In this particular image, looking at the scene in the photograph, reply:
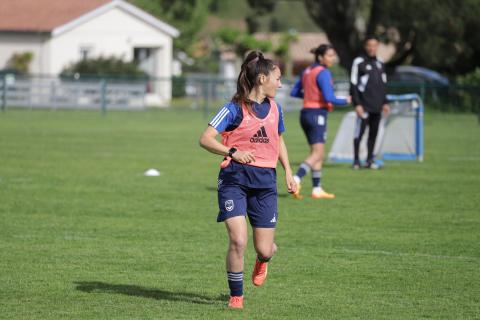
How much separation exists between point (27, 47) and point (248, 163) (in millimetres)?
44831

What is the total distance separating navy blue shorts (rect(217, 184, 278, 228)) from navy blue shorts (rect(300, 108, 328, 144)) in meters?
6.82

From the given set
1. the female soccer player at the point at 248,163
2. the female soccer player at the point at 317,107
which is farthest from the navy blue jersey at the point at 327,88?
the female soccer player at the point at 248,163

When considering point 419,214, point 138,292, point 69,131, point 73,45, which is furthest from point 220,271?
point 73,45

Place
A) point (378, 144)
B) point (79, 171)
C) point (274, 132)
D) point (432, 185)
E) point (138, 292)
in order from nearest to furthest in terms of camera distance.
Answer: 1. point (274, 132)
2. point (138, 292)
3. point (432, 185)
4. point (79, 171)
5. point (378, 144)

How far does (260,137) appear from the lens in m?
7.34

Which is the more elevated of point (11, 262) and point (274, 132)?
point (274, 132)

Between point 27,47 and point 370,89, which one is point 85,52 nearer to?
point 27,47

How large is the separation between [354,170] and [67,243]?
8.99 metres

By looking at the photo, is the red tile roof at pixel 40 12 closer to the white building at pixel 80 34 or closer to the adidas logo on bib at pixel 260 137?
the white building at pixel 80 34

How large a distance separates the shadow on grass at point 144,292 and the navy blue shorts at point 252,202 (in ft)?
2.31

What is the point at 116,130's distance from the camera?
97.6ft

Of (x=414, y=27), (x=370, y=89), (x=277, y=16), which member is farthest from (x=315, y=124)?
(x=277, y=16)

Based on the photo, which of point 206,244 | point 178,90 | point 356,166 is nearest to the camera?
point 206,244

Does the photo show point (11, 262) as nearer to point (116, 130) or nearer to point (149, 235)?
point (149, 235)
